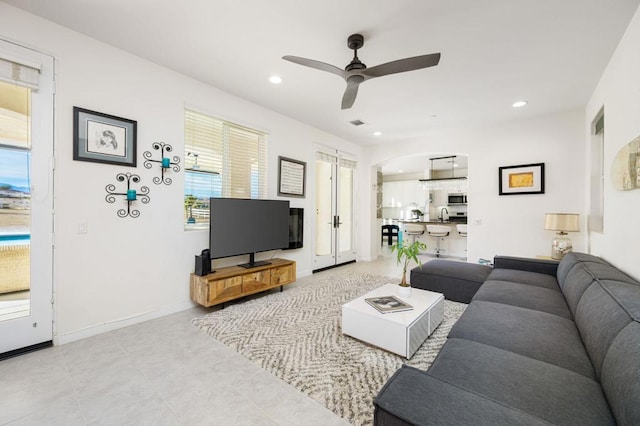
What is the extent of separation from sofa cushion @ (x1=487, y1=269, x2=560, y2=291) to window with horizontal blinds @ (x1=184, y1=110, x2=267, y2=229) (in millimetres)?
3274

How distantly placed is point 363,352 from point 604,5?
3272 mm

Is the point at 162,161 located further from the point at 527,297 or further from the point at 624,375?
the point at 527,297

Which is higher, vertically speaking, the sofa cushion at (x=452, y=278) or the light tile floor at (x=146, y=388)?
the sofa cushion at (x=452, y=278)

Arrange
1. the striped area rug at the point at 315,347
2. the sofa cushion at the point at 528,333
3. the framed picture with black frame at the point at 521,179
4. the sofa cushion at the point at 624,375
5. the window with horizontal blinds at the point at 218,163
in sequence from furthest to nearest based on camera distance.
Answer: the framed picture with black frame at the point at 521,179, the window with horizontal blinds at the point at 218,163, the striped area rug at the point at 315,347, the sofa cushion at the point at 528,333, the sofa cushion at the point at 624,375

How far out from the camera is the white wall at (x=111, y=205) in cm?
238

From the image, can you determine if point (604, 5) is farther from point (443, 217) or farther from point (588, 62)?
point (443, 217)

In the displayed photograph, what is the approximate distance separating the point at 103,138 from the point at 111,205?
2.14ft

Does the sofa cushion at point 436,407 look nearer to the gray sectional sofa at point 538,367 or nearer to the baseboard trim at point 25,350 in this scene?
the gray sectional sofa at point 538,367

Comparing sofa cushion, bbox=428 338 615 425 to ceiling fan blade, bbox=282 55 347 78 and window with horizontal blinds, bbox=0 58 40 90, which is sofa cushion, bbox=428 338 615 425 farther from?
window with horizontal blinds, bbox=0 58 40 90

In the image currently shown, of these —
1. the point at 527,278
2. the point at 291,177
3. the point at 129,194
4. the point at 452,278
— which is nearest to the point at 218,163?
the point at 129,194

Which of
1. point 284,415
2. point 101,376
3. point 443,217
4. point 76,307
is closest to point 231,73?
point 76,307

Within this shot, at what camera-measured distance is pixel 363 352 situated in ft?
7.42

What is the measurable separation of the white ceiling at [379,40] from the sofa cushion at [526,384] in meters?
2.42

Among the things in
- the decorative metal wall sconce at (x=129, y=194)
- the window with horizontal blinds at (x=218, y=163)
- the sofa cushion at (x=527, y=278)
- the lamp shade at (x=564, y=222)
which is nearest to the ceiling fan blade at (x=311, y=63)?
the window with horizontal blinds at (x=218, y=163)
